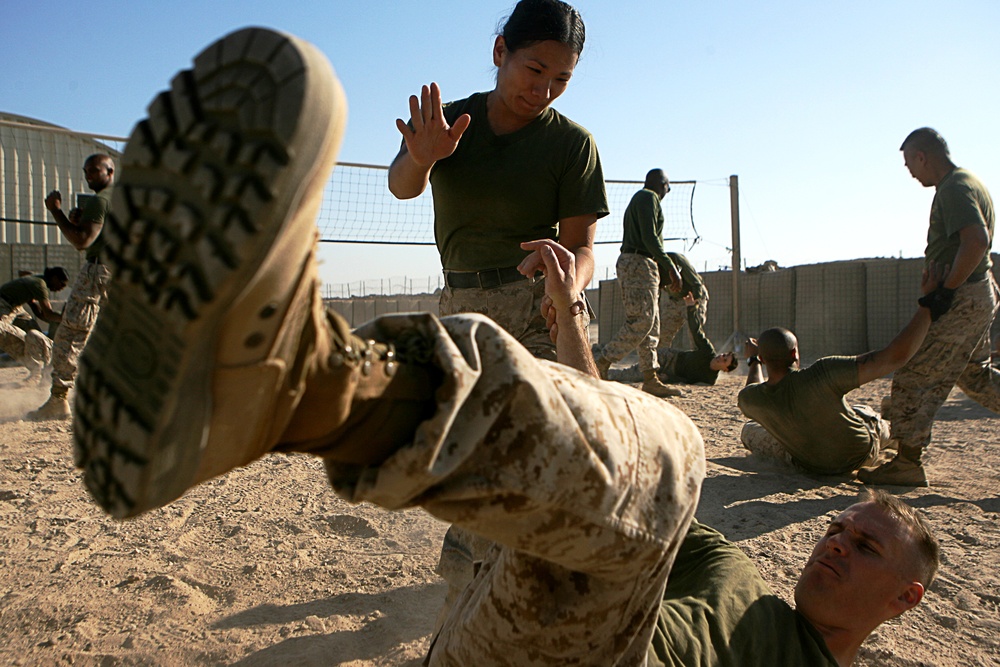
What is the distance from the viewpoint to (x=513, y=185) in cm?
256

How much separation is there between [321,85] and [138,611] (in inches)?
83.9

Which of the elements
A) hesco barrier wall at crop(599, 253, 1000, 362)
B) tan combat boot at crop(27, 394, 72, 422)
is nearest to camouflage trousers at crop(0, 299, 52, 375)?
tan combat boot at crop(27, 394, 72, 422)

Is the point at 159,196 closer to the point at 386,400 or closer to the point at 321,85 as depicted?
the point at 321,85

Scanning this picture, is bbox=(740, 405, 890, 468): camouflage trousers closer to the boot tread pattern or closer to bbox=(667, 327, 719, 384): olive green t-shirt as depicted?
bbox=(667, 327, 719, 384): olive green t-shirt

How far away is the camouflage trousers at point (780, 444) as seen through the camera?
13.8 ft

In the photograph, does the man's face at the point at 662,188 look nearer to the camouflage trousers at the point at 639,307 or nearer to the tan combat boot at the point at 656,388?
the camouflage trousers at the point at 639,307

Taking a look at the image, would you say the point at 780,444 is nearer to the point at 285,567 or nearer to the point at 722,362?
the point at 722,362

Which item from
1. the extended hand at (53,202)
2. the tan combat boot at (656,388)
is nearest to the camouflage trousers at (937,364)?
the tan combat boot at (656,388)

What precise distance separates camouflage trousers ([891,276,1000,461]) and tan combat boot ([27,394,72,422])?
5308mm

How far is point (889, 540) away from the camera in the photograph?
1952 millimetres

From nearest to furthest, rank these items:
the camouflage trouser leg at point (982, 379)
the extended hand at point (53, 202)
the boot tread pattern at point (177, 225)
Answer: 1. the boot tread pattern at point (177, 225)
2. the camouflage trouser leg at point (982, 379)
3. the extended hand at point (53, 202)

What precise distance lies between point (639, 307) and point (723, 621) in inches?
218

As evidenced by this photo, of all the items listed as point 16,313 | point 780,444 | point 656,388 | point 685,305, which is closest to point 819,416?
point 780,444

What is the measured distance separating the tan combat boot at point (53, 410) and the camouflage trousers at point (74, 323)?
49 mm
